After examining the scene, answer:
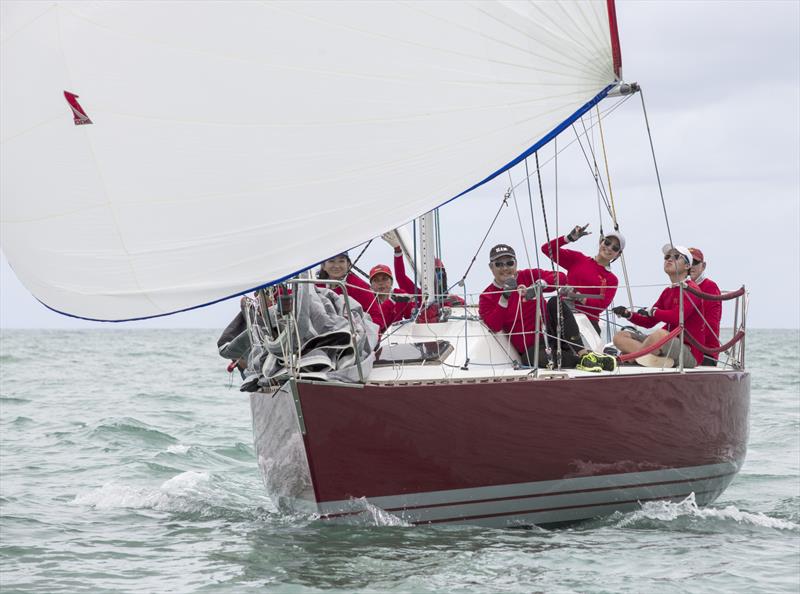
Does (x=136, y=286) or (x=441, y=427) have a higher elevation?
(x=136, y=286)

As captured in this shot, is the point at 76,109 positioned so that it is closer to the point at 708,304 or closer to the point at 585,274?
the point at 585,274

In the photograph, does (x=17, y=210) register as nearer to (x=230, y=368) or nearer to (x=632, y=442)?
(x=230, y=368)

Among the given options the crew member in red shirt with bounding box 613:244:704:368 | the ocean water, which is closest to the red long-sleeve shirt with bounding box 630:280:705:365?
the crew member in red shirt with bounding box 613:244:704:368

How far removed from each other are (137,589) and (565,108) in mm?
3370

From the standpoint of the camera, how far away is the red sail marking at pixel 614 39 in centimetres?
608

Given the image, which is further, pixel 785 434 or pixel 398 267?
pixel 785 434

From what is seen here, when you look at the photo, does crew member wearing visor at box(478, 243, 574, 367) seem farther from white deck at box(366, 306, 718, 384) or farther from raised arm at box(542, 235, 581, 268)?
raised arm at box(542, 235, 581, 268)

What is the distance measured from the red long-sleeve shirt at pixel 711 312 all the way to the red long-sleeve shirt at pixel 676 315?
6 cm

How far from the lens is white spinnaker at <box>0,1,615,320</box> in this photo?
5.73m

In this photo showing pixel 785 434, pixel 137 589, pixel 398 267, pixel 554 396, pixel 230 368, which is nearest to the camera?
pixel 137 589

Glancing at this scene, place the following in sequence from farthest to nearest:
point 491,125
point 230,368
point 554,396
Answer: point 230,368 < point 554,396 < point 491,125

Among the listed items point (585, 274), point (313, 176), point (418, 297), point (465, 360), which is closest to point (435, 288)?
point (418, 297)

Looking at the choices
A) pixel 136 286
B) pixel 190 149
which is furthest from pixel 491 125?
pixel 136 286

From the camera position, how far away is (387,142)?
5.92m
